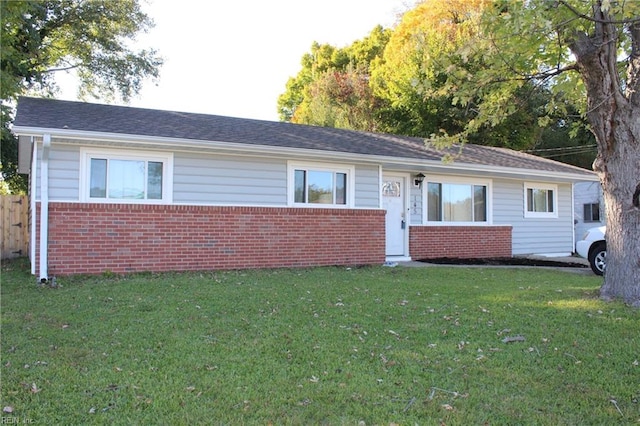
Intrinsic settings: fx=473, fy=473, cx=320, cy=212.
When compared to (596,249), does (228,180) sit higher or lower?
Result: higher

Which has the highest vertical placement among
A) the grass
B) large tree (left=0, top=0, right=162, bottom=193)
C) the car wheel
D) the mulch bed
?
large tree (left=0, top=0, right=162, bottom=193)

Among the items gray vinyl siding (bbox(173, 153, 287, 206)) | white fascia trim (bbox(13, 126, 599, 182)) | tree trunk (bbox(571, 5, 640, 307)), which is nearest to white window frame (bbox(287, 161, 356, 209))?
gray vinyl siding (bbox(173, 153, 287, 206))

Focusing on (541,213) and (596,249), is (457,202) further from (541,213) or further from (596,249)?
(596,249)

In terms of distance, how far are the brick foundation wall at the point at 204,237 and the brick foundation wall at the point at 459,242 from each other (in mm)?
1769

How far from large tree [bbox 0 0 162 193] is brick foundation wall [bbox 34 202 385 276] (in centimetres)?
1300

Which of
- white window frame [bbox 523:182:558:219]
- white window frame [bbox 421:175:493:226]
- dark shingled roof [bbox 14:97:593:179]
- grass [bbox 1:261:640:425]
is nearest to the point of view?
grass [bbox 1:261:640:425]

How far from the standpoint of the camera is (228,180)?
1015 cm

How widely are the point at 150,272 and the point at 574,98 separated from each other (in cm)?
851

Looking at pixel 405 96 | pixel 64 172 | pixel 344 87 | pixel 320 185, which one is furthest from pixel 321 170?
pixel 344 87

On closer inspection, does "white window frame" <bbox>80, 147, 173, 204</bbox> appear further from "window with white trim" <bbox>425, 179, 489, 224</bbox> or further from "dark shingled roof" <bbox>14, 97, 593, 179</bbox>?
"window with white trim" <bbox>425, 179, 489, 224</bbox>

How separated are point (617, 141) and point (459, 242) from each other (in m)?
7.01

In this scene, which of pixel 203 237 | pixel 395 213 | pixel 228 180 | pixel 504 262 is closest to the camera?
pixel 203 237

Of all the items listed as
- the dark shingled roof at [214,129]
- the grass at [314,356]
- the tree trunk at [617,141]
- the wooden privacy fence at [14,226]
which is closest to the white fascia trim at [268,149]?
the dark shingled roof at [214,129]

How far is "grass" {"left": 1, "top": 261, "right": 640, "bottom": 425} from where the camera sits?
317 cm
